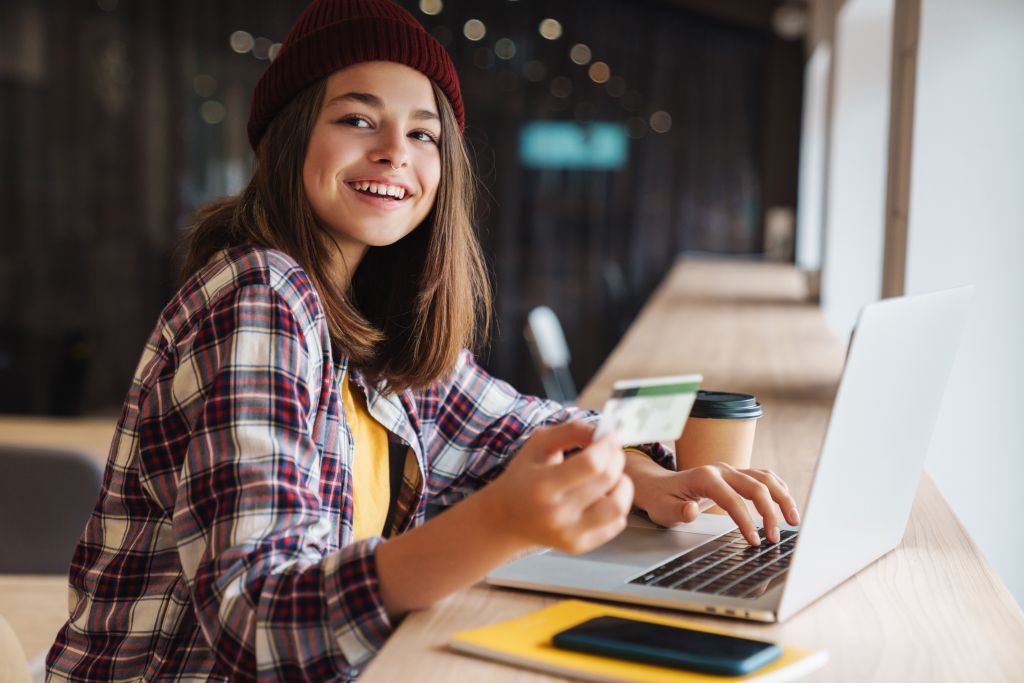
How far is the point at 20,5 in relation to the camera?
5.74 meters

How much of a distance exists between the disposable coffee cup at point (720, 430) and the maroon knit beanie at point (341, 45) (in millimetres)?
527

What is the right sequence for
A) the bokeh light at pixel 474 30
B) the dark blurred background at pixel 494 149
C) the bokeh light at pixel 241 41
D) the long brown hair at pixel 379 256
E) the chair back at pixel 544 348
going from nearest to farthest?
the long brown hair at pixel 379 256, the chair back at pixel 544 348, the dark blurred background at pixel 494 149, the bokeh light at pixel 241 41, the bokeh light at pixel 474 30

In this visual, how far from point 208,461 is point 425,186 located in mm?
523

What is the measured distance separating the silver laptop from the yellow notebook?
0.15 feet

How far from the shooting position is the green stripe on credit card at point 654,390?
790mm

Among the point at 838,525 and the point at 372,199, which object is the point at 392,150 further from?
the point at 838,525

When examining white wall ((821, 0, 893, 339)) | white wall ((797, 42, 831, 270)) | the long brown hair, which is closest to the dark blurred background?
white wall ((797, 42, 831, 270))

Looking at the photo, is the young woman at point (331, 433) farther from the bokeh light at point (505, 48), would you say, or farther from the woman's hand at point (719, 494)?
the bokeh light at point (505, 48)

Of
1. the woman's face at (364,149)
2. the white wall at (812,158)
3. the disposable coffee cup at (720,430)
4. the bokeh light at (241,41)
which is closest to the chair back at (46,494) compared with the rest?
the woman's face at (364,149)

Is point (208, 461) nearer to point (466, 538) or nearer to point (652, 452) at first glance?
point (466, 538)

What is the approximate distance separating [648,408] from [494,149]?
19.9ft

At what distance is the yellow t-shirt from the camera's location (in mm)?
1245

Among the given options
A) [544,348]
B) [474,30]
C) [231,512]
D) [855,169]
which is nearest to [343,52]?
[231,512]

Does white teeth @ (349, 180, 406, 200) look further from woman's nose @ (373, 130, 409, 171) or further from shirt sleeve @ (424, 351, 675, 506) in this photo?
shirt sleeve @ (424, 351, 675, 506)
